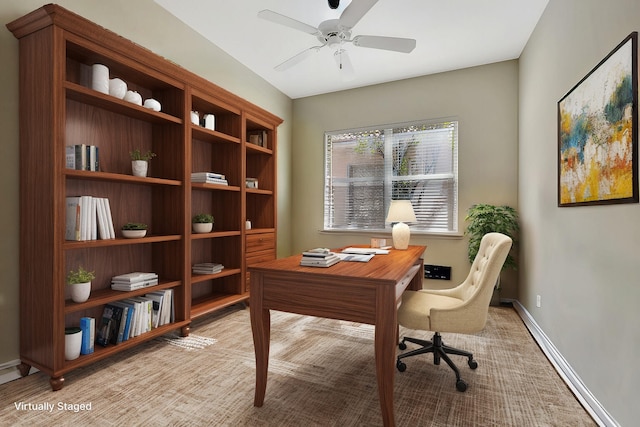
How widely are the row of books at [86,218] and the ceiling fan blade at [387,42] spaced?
2.25m

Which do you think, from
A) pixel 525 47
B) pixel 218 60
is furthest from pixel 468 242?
pixel 218 60

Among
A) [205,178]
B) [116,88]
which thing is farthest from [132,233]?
[116,88]

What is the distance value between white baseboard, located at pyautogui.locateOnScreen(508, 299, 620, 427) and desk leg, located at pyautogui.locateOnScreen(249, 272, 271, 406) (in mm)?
1740

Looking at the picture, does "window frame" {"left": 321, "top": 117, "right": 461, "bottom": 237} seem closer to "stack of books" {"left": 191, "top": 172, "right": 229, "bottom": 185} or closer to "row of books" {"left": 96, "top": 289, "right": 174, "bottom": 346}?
"stack of books" {"left": 191, "top": 172, "right": 229, "bottom": 185}

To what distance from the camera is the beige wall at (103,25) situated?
2.06 m

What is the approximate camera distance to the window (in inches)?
167

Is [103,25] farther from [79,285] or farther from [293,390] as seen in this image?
[293,390]

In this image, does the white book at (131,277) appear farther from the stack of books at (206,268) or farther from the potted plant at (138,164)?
the potted plant at (138,164)

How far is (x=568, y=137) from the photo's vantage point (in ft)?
7.31

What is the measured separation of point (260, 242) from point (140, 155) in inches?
64.1

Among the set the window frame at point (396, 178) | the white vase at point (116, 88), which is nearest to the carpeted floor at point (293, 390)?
the window frame at point (396, 178)

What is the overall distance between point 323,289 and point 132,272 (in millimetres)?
1973

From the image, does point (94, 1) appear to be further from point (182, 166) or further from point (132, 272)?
point (132, 272)

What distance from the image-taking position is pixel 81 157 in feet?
7.25
